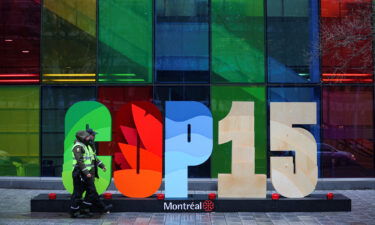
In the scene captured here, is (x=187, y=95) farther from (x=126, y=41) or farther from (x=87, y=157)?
(x=87, y=157)

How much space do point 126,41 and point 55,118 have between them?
318 centimetres

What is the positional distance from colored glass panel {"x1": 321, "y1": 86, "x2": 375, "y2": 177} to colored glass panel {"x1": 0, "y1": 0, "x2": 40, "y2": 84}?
8.96m

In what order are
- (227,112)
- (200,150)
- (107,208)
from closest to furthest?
(107,208) → (200,150) → (227,112)

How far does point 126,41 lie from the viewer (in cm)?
1400

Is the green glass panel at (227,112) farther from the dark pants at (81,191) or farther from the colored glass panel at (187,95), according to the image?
the dark pants at (81,191)

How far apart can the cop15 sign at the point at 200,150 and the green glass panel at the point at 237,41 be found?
3.38 m

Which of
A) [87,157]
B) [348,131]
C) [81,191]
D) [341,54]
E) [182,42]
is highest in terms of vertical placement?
[182,42]

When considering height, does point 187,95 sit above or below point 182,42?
below

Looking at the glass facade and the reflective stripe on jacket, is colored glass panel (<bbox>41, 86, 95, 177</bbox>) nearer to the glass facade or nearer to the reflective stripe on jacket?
the glass facade

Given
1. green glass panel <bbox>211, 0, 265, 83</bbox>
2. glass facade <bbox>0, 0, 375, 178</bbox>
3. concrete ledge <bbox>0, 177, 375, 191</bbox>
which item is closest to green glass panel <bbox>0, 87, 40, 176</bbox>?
glass facade <bbox>0, 0, 375, 178</bbox>

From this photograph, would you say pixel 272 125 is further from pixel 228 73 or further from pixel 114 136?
pixel 114 136

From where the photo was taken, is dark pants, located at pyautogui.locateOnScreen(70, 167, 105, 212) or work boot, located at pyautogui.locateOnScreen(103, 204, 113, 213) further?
work boot, located at pyautogui.locateOnScreen(103, 204, 113, 213)

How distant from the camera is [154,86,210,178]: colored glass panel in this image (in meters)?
13.9

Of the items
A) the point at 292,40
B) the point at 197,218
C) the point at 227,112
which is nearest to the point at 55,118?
the point at 227,112
